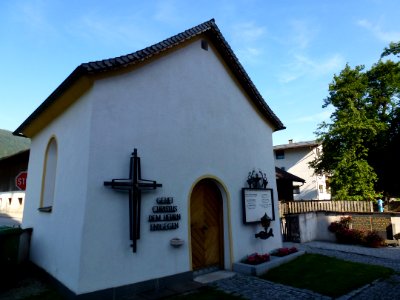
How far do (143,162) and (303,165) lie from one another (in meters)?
32.0

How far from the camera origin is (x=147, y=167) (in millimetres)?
7336

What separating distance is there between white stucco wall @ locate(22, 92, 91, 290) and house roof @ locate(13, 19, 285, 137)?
48cm

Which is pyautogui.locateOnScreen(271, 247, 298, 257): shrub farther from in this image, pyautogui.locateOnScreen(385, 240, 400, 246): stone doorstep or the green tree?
the green tree

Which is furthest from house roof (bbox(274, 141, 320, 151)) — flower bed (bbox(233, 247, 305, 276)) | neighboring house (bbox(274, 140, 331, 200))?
flower bed (bbox(233, 247, 305, 276))

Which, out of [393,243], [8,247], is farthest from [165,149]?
[393,243]

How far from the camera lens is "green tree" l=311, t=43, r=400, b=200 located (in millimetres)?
26250

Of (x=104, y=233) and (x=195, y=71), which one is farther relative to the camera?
(x=195, y=71)

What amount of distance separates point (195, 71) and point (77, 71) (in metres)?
3.90

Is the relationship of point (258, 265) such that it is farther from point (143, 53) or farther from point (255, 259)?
point (143, 53)

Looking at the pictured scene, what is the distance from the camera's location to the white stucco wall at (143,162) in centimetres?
638

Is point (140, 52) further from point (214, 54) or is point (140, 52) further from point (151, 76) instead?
point (214, 54)

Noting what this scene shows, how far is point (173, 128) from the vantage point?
812cm

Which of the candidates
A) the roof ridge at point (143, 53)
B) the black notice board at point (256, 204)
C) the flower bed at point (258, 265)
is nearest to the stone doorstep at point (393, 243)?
the flower bed at point (258, 265)

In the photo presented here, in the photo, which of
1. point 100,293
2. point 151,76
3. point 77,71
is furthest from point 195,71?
point 100,293
